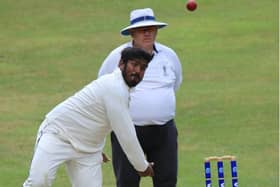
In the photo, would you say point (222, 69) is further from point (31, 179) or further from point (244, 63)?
point (31, 179)

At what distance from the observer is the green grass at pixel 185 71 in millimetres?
12594

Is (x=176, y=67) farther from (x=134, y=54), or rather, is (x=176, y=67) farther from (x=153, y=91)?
(x=134, y=54)

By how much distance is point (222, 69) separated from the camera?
17.8 meters

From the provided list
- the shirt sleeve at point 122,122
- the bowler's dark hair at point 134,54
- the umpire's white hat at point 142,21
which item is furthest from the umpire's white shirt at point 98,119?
the umpire's white hat at point 142,21

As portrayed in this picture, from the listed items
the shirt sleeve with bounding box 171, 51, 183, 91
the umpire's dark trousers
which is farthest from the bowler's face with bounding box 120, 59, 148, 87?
the shirt sleeve with bounding box 171, 51, 183, 91

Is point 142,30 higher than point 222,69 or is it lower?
higher

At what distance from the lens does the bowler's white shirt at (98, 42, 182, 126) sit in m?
8.70

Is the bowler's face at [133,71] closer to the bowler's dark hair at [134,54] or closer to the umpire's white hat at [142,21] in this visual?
the bowler's dark hair at [134,54]

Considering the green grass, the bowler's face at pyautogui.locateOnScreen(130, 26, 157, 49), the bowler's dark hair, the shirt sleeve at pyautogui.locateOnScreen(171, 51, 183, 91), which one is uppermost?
the bowler's face at pyautogui.locateOnScreen(130, 26, 157, 49)

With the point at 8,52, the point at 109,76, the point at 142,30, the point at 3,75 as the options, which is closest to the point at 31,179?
the point at 109,76

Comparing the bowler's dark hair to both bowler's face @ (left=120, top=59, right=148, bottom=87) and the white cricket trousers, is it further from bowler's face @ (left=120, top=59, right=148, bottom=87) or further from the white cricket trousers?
the white cricket trousers

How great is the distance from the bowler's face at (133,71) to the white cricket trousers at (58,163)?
0.64 metres

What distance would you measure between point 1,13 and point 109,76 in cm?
1465

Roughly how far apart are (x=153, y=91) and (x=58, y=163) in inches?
44.9
